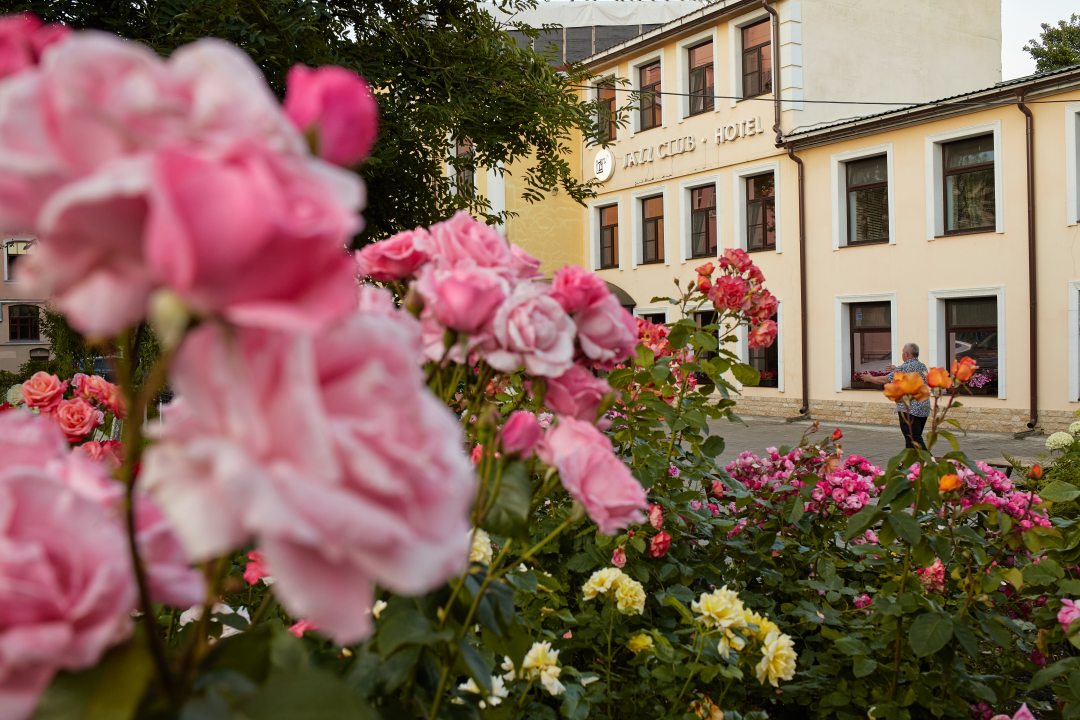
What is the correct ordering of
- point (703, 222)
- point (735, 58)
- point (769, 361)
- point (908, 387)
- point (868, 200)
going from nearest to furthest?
point (908, 387) < point (868, 200) < point (769, 361) < point (735, 58) < point (703, 222)

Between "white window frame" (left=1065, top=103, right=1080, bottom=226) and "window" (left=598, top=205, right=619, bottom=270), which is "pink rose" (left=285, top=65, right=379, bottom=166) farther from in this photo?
"window" (left=598, top=205, right=619, bottom=270)

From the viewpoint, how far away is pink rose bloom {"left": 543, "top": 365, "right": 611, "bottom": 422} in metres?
1.06

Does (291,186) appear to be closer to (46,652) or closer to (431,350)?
(46,652)

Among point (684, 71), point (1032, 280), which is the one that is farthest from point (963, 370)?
point (684, 71)

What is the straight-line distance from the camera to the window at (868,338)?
15727 millimetres

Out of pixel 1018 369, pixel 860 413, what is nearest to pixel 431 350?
pixel 1018 369

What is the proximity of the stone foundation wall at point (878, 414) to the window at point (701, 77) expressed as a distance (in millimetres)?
5861

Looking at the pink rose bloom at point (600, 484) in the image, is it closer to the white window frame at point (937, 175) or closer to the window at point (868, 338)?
the white window frame at point (937, 175)

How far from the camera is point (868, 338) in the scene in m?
16.0

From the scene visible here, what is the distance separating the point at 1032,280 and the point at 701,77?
785 cm

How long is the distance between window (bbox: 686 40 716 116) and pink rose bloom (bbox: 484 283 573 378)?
18233 mm

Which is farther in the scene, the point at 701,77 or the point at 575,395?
the point at 701,77

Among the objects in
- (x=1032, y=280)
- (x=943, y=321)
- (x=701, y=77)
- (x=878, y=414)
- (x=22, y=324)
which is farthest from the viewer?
(x=22, y=324)

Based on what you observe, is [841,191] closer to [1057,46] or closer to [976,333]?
[976,333]
